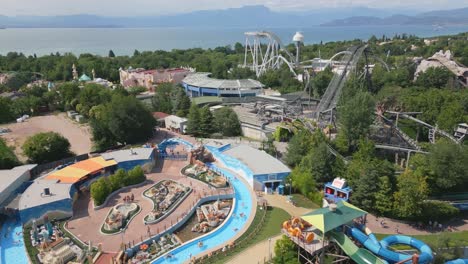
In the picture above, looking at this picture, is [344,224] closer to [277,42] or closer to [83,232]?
[83,232]

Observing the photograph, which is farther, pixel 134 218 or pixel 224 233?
pixel 134 218

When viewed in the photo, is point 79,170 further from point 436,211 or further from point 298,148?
point 436,211

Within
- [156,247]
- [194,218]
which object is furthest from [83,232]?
[194,218]

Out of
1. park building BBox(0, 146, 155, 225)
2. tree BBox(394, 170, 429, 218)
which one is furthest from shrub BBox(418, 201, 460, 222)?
park building BBox(0, 146, 155, 225)

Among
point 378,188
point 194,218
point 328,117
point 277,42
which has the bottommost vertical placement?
point 194,218

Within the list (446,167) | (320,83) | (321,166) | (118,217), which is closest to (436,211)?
(446,167)

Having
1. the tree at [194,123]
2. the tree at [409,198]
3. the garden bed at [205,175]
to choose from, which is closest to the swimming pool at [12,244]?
the garden bed at [205,175]
